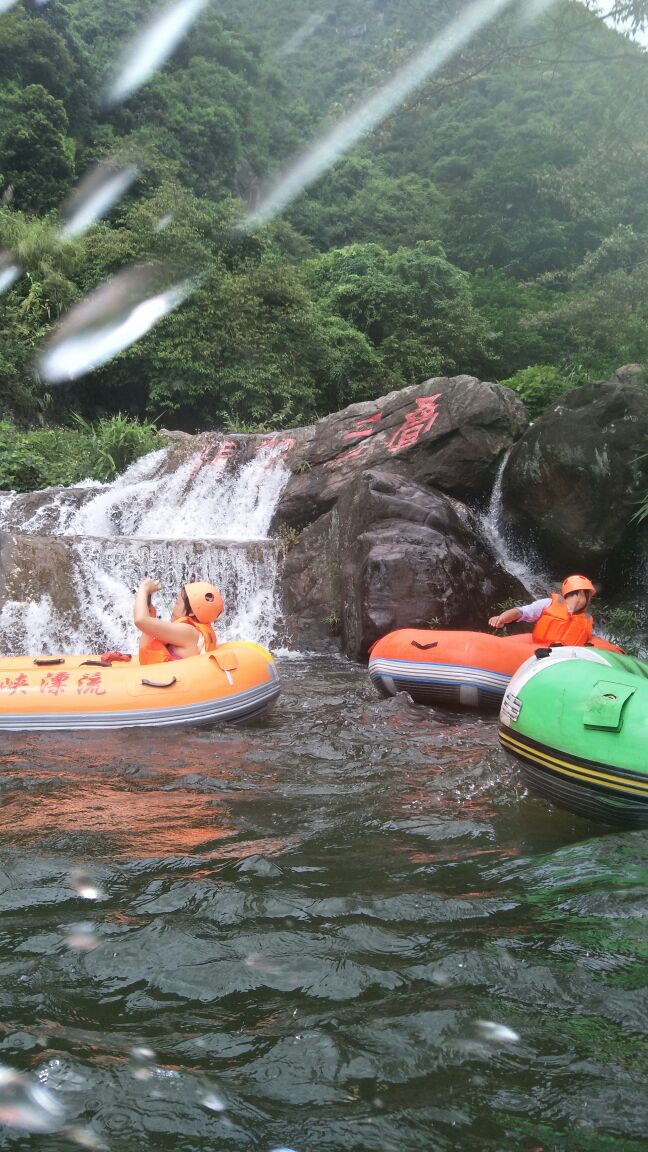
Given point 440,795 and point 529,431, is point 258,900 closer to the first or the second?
point 440,795

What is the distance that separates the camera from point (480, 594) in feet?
25.1

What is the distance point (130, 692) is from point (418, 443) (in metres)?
5.26

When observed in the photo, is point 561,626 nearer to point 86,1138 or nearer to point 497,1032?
point 497,1032

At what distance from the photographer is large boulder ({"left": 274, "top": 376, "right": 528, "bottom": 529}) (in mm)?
8984

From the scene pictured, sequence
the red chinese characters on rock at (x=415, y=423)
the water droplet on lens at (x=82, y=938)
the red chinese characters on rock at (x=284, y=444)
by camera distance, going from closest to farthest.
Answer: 1. the water droplet on lens at (x=82, y=938)
2. the red chinese characters on rock at (x=415, y=423)
3. the red chinese characters on rock at (x=284, y=444)

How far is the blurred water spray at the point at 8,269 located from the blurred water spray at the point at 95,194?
180cm

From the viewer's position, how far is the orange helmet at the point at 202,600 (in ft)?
17.7

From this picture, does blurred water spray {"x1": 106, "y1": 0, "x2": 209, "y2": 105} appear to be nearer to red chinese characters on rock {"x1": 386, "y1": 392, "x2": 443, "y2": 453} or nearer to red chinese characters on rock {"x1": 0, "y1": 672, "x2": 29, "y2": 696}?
red chinese characters on rock {"x1": 386, "y1": 392, "x2": 443, "y2": 453}

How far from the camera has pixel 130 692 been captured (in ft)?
16.6

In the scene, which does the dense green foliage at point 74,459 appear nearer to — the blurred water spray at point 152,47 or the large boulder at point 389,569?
the large boulder at point 389,569

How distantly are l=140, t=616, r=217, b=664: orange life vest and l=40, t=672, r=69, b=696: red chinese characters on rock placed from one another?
1.80 ft

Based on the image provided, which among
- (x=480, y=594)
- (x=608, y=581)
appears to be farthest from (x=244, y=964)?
(x=608, y=581)

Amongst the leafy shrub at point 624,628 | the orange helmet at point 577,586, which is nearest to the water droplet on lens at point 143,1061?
the orange helmet at point 577,586

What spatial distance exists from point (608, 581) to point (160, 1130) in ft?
25.5
